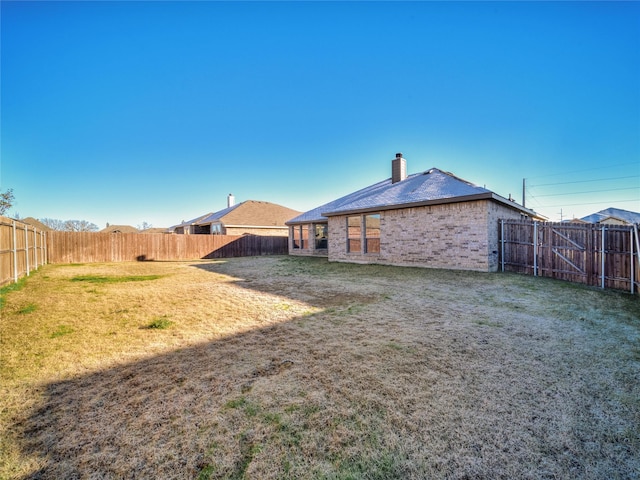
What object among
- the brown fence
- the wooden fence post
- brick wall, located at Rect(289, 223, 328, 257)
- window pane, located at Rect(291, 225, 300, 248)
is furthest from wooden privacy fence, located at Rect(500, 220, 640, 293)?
the brown fence

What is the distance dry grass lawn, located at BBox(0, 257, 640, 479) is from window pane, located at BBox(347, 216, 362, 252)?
961 cm

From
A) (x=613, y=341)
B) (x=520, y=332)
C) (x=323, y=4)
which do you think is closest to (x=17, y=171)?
(x=323, y=4)

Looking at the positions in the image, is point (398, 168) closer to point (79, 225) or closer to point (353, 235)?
point (353, 235)

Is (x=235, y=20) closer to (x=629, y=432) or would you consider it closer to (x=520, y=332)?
(x=520, y=332)

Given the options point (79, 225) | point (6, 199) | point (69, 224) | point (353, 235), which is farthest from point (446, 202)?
point (69, 224)

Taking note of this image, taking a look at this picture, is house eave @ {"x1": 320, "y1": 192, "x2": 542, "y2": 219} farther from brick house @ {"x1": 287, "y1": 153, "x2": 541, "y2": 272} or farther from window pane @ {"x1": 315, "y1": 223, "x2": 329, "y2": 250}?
window pane @ {"x1": 315, "y1": 223, "x2": 329, "y2": 250}

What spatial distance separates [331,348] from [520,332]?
2858mm

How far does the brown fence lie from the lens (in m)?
15.9

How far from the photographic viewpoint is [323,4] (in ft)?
31.2

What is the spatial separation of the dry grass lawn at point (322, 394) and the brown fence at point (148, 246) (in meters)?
14.2

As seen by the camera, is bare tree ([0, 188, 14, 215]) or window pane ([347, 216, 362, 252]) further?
bare tree ([0, 188, 14, 215])

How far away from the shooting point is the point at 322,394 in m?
2.33

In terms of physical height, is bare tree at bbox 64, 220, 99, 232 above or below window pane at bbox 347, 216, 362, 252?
above

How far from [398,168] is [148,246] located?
56.4 feet
